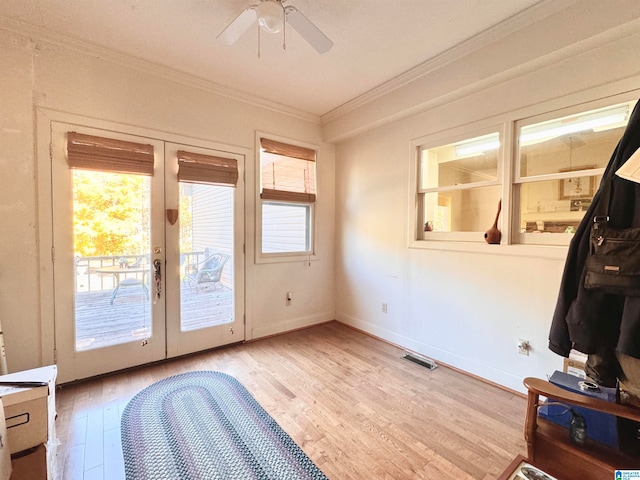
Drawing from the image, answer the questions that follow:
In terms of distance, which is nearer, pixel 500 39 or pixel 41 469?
pixel 41 469

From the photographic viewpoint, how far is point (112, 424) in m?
1.95

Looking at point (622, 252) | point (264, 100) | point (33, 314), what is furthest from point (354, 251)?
point (33, 314)

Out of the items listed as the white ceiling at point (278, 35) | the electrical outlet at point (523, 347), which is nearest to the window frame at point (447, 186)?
the white ceiling at point (278, 35)

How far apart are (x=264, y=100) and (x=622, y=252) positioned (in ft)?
11.0

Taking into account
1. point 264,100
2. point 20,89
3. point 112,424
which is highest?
point 264,100

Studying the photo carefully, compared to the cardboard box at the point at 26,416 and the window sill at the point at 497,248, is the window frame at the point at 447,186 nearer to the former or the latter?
the window sill at the point at 497,248

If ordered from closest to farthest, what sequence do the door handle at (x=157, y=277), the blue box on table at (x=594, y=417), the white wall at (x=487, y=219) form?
the blue box on table at (x=594, y=417) → the white wall at (x=487, y=219) → the door handle at (x=157, y=277)

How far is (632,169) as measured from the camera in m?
1.14

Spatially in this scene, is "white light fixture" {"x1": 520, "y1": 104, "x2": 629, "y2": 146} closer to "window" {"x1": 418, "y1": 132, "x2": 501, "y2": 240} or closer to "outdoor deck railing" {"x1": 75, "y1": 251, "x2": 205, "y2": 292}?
"window" {"x1": 418, "y1": 132, "x2": 501, "y2": 240}

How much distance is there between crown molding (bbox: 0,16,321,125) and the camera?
218 centimetres

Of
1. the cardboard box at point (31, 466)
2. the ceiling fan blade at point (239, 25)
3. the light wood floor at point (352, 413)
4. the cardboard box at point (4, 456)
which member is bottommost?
the light wood floor at point (352, 413)

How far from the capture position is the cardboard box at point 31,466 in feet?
4.47

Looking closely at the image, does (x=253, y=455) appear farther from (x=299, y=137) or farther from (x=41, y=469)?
(x=299, y=137)

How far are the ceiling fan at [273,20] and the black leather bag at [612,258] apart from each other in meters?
1.80
